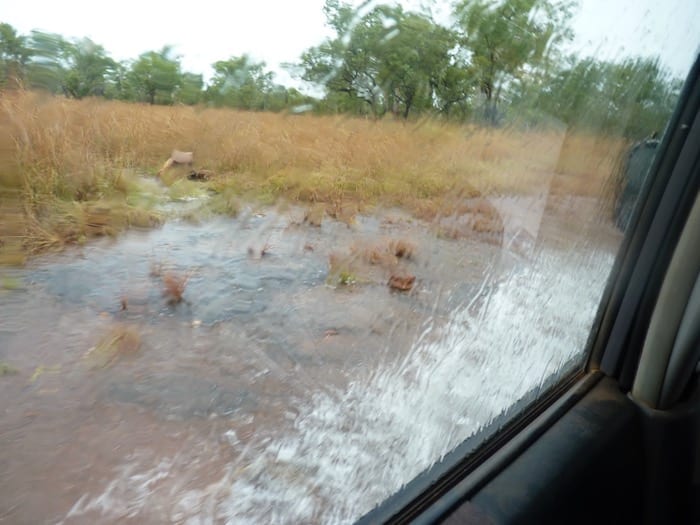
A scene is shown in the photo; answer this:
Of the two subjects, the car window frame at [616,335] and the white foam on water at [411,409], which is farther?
the car window frame at [616,335]

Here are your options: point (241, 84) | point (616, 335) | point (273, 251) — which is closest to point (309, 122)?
point (241, 84)

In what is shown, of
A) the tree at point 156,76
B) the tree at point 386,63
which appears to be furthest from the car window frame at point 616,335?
the tree at point 156,76

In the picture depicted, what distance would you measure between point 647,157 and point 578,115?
1.18ft

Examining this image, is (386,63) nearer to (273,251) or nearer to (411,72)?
(411,72)

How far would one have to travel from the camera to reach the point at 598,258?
2197mm

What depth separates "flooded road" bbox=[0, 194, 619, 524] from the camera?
917 mm

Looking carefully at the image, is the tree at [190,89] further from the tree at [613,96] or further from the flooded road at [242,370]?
the tree at [613,96]

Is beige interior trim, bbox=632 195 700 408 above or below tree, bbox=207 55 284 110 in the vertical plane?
below

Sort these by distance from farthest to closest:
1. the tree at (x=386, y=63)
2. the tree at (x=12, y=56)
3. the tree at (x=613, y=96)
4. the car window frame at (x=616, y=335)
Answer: the tree at (x=613, y=96)
the car window frame at (x=616, y=335)
the tree at (x=386, y=63)
the tree at (x=12, y=56)

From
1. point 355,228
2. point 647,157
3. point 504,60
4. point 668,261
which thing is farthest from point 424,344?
point 647,157

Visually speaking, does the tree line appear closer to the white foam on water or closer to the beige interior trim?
the beige interior trim

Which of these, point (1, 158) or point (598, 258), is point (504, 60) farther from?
point (1, 158)

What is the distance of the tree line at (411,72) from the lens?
2.88 feet

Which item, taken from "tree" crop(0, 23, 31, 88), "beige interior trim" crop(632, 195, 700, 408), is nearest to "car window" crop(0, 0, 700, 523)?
"tree" crop(0, 23, 31, 88)
